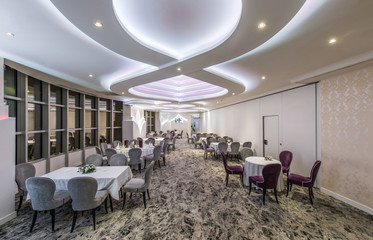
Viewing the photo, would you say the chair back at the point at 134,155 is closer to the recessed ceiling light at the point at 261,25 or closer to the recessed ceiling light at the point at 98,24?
the recessed ceiling light at the point at 98,24

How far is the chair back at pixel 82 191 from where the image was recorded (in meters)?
2.45

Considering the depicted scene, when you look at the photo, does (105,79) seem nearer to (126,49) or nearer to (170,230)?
(126,49)

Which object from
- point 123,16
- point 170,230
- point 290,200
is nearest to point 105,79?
point 123,16

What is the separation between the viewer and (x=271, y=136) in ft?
20.1

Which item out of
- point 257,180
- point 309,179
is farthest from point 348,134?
point 257,180

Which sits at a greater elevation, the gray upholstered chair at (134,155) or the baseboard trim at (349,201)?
the gray upholstered chair at (134,155)

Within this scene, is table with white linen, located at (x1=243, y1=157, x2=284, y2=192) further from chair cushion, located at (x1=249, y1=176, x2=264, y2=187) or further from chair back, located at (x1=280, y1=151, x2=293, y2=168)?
chair back, located at (x1=280, y1=151, x2=293, y2=168)

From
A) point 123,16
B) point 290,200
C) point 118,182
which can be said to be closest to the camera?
point 123,16

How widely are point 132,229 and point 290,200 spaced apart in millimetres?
3675

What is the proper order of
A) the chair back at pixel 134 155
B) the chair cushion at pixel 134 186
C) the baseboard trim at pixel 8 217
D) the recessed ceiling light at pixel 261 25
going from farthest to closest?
the chair back at pixel 134 155 → the chair cushion at pixel 134 186 → the baseboard trim at pixel 8 217 → the recessed ceiling light at pixel 261 25

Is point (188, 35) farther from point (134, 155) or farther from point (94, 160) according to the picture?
point (134, 155)

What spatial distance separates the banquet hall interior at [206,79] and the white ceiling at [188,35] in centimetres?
2

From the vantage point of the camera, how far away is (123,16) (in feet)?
6.91

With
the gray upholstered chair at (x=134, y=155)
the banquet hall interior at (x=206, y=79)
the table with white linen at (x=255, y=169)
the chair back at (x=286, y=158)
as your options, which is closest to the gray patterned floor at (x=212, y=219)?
the banquet hall interior at (x=206, y=79)
